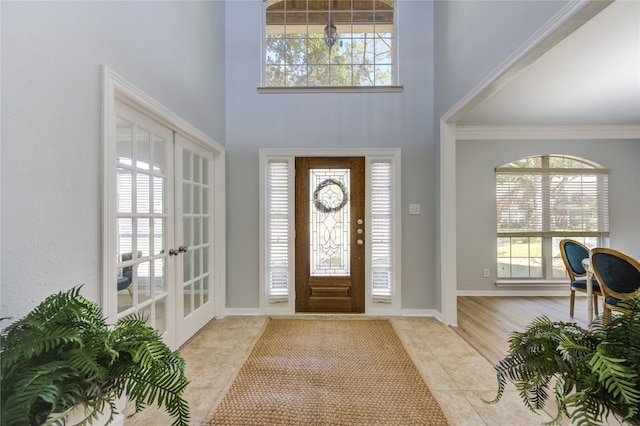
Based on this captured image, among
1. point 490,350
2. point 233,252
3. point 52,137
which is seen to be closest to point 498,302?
point 490,350

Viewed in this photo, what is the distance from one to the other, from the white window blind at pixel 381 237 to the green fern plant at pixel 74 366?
2500 millimetres

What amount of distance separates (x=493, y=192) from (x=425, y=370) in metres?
3.12

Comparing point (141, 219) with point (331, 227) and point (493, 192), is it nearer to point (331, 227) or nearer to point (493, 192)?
point (331, 227)

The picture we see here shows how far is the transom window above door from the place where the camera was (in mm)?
3270

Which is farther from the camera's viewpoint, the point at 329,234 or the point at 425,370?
the point at 329,234

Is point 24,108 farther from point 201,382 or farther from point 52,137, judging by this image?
point 201,382

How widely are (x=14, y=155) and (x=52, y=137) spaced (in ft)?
0.61

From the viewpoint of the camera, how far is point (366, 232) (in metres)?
3.14

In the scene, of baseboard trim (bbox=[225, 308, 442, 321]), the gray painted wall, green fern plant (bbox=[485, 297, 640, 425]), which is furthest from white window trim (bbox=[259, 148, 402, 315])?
green fern plant (bbox=[485, 297, 640, 425])

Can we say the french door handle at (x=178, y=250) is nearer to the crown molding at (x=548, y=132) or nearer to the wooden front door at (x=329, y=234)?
the wooden front door at (x=329, y=234)

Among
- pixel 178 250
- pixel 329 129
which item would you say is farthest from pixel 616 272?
pixel 178 250

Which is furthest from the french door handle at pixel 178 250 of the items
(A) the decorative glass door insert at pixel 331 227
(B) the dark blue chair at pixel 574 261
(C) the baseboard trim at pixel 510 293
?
(B) the dark blue chair at pixel 574 261

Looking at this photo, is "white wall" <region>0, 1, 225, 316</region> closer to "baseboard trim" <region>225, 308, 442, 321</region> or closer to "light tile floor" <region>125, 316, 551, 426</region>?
"light tile floor" <region>125, 316, 551, 426</region>

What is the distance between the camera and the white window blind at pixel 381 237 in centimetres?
315
